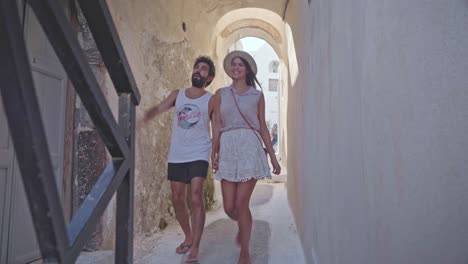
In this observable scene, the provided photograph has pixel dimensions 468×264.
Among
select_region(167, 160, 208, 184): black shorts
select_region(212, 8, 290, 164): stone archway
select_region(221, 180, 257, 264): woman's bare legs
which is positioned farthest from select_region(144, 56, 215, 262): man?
select_region(212, 8, 290, 164): stone archway

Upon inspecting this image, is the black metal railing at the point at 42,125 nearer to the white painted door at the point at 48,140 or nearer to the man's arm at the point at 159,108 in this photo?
the white painted door at the point at 48,140

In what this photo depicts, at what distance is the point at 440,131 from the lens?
67cm

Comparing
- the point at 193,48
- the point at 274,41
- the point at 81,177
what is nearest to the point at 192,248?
the point at 81,177

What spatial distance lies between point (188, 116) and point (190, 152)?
267mm

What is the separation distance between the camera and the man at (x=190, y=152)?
2859 mm

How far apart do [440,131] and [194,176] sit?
7.52 feet

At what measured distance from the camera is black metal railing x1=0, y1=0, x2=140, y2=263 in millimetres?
680

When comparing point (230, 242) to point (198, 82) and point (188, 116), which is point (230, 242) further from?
point (198, 82)

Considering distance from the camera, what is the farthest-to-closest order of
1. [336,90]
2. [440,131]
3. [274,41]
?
1. [274,41]
2. [336,90]
3. [440,131]

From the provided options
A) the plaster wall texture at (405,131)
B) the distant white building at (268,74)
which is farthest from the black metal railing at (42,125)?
the distant white building at (268,74)

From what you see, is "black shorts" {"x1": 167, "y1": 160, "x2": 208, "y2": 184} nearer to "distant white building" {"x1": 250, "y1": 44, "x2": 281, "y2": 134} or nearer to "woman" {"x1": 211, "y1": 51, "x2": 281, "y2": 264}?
"woman" {"x1": 211, "y1": 51, "x2": 281, "y2": 264}

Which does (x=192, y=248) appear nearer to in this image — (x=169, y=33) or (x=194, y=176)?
(x=194, y=176)

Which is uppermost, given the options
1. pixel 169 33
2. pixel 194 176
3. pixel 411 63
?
pixel 169 33

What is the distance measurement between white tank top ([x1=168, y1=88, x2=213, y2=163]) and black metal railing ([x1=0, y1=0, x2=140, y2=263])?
1.59 meters
